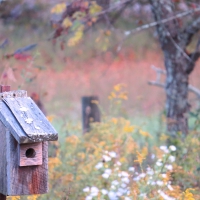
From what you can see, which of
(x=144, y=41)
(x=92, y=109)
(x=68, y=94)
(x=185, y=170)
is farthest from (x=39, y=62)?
(x=185, y=170)

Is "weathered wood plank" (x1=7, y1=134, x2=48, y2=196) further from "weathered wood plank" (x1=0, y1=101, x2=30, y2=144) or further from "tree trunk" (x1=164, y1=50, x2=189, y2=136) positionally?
"tree trunk" (x1=164, y1=50, x2=189, y2=136)

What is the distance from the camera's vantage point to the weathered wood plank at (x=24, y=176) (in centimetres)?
243

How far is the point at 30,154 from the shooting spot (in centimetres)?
245

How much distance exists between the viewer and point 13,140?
2.42 metres

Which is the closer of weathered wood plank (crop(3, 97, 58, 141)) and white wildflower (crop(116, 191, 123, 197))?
weathered wood plank (crop(3, 97, 58, 141))

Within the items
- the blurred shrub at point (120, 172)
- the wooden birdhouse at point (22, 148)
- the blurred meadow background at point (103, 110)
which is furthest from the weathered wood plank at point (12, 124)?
the blurred meadow background at point (103, 110)

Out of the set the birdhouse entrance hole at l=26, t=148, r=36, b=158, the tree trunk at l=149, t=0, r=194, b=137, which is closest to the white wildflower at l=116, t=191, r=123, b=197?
the birdhouse entrance hole at l=26, t=148, r=36, b=158

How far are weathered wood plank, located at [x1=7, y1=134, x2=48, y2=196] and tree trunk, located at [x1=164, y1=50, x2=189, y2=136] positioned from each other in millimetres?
3096

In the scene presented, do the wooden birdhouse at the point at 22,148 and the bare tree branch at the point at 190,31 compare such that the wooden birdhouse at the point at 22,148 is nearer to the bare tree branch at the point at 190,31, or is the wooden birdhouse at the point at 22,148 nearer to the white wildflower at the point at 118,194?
the white wildflower at the point at 118,194

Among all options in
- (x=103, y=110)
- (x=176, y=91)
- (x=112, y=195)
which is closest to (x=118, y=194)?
(x=112, y=195)

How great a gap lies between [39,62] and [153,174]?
13.8m

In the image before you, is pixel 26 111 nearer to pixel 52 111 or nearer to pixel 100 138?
pixel 100 138

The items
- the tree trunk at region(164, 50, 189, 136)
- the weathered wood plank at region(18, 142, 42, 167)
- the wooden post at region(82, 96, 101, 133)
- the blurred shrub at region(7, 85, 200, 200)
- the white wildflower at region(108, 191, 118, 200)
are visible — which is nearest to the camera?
the weathered wood plank at region(18, 142, 42, 167)

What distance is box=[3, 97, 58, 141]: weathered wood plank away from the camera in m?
2.33
